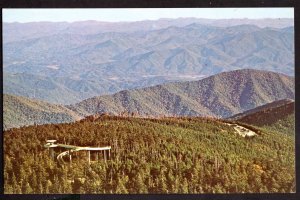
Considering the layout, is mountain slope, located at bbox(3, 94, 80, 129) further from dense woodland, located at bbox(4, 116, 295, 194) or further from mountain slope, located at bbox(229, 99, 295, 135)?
mountain slope, located at bbox(229, 99, 295, 135)

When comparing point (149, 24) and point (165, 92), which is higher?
point (149, 24)

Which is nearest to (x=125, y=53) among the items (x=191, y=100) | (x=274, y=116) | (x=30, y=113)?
(x=191, y=100)

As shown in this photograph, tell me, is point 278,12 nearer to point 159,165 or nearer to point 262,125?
point 262,125

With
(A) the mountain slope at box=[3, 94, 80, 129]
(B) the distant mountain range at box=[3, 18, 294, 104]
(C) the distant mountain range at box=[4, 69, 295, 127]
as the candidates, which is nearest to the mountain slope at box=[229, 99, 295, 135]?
(C) the distant mountain range at box=[4, 69, 295, 127]

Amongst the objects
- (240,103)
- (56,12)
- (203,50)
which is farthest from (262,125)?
(56,12)

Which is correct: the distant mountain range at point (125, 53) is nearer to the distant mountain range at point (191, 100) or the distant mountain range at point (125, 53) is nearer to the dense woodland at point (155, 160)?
the distant mountain range at point (191, 100)

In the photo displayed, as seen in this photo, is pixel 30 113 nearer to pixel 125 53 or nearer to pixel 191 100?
pixel 125 53

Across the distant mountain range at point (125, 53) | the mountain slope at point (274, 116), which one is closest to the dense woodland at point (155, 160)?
the mountain slope at point (274, 116)
